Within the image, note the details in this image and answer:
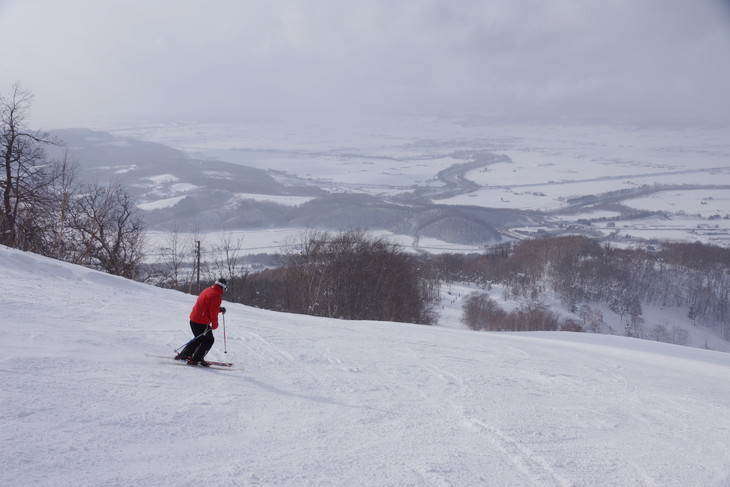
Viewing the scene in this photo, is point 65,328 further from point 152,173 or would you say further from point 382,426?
point 152,173

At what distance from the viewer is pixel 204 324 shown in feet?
27.7

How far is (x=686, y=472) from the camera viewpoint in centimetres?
583

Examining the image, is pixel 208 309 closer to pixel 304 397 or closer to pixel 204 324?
pixel 204 324

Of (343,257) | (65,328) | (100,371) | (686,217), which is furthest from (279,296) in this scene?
(686,217)

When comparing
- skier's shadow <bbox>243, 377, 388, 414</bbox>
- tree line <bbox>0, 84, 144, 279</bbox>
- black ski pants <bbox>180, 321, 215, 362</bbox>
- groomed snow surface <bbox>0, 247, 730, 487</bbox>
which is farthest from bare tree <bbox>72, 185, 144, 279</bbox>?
skier's shadow <bbox>243, 377, 388, 414</bbox>

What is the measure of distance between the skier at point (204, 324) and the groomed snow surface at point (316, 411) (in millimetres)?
471

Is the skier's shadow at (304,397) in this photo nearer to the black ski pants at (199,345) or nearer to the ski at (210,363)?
the ski at (210,363)

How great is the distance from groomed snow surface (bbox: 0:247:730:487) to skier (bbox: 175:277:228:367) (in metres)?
0.47

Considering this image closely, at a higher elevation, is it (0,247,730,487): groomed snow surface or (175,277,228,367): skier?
(175,277,228,367): skier

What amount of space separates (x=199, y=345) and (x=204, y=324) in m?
0.36

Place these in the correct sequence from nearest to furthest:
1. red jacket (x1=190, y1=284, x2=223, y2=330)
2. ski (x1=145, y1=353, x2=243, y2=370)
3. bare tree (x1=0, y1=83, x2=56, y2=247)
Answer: ski (x1=145, y1=353, x2=243, y2=370) → red jacket (x1=190, y1=284, x2=223, y2=330) → bare tree (x1=0, y1=83, x2=56, y2=247)

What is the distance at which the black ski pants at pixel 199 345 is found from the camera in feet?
27.5

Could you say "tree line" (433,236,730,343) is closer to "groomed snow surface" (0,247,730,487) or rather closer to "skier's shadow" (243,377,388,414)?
"groomed snow surface" (0,247,730,487)

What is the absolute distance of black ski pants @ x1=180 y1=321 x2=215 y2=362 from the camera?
27.5ft
